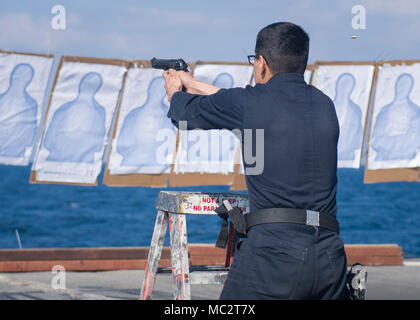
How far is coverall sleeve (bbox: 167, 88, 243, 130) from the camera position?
116 inches

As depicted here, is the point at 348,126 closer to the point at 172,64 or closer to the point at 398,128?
the point at 398,128

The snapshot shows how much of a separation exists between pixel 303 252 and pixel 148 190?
9924 centimetres

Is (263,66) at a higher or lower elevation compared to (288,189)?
higher

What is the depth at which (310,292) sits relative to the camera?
2824mm

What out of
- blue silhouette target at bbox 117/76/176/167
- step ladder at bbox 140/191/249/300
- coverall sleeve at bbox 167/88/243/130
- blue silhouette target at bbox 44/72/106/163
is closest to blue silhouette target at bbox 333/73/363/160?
blue silhouette target at bbox 117/76/176/167

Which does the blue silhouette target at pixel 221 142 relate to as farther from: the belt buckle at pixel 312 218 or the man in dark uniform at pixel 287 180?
the belt buckle at pixel 312 218

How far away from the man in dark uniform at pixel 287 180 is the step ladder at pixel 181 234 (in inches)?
28.5

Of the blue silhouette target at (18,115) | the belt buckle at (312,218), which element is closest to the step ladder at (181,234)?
the belt buckle at (312,218)

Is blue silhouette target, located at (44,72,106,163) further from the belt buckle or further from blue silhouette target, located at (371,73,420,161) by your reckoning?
the belt buckle

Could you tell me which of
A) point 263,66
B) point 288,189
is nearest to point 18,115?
point 263,66

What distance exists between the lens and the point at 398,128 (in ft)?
31.0

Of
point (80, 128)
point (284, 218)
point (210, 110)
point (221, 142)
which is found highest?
point (80, 128)

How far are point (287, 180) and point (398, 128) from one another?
703 cm

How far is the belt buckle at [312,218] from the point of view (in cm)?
285
